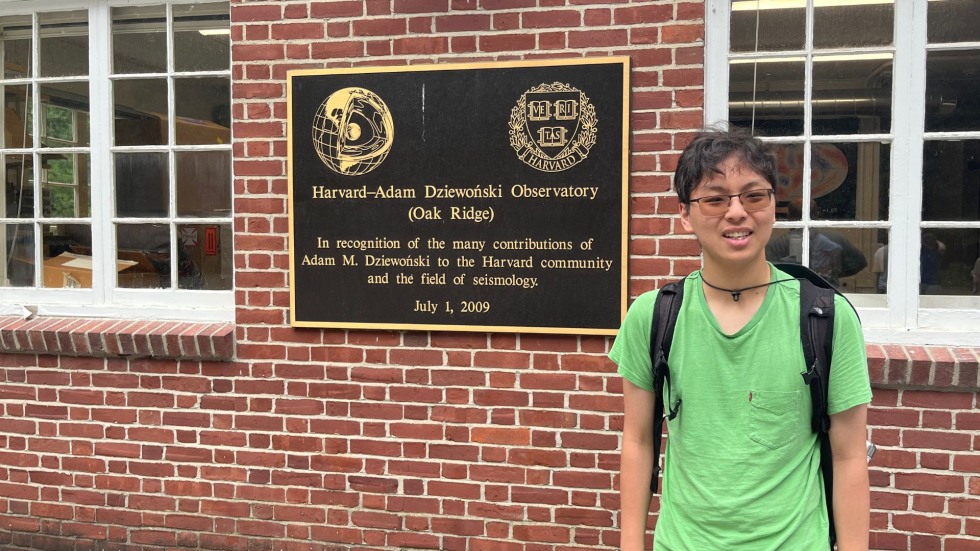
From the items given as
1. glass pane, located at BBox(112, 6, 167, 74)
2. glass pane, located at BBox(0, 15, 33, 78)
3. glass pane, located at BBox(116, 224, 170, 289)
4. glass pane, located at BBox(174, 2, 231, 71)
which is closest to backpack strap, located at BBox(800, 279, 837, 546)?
glass pane, located at BBox(174, 2, 231, 71)

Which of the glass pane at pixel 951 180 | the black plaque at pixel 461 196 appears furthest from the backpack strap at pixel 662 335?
the glass pane at pixel 951 180

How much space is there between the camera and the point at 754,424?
1.89m

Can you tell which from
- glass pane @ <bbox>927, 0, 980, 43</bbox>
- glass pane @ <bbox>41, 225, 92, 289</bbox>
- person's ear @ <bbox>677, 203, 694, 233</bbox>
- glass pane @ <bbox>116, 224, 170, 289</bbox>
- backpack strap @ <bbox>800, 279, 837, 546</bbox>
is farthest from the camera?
glass pane @ <bbox>41, 225, 92, 289</bbox>

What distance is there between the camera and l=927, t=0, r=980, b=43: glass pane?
3.45 m

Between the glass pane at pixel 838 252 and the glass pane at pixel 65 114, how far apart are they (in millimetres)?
3627

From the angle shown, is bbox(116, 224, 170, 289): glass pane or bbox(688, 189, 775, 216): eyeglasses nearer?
bbox(688, 189, 775, 216): eyeglasses

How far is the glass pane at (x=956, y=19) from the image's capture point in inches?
136

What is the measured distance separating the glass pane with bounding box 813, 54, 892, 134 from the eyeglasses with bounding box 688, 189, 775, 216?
1.90 meters

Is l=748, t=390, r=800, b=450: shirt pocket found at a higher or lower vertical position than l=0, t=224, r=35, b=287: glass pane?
lower

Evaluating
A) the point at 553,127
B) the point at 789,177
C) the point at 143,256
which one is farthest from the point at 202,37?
the point at 789,177

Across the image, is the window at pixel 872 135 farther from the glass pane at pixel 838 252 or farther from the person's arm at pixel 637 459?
the person's arm at pixel 637 459

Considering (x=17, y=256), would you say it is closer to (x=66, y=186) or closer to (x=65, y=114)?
(x=66, y=186)

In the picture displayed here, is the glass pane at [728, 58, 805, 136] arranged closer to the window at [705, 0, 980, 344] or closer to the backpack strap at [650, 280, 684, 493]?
the window at [705, 0, 980, 344]

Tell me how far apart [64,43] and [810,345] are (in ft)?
13.8
